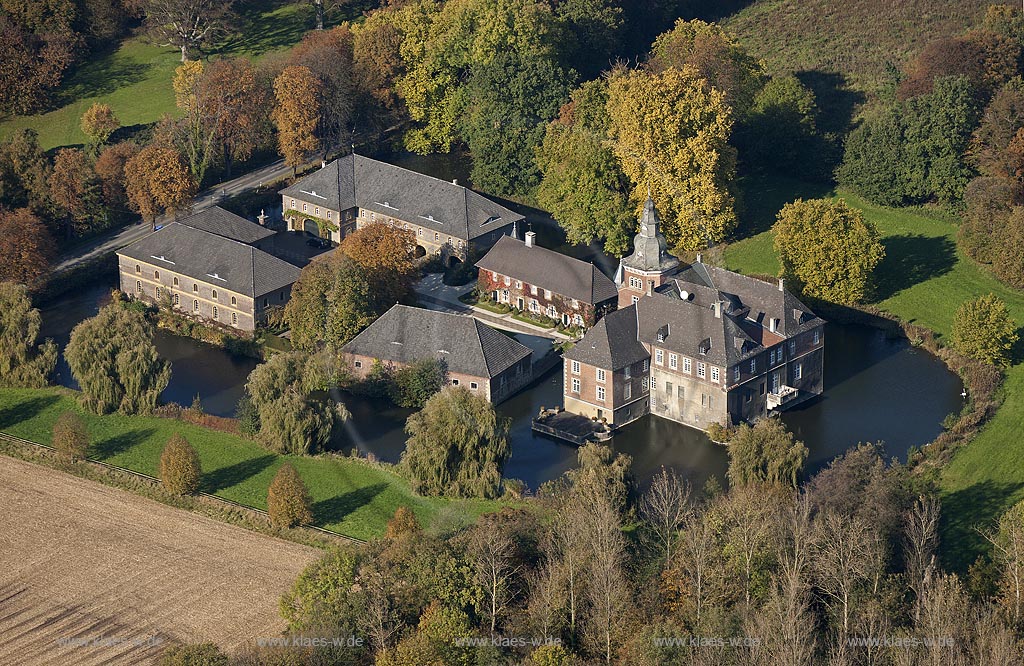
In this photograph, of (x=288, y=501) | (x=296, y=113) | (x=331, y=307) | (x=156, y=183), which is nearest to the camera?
(x=288, y=501)

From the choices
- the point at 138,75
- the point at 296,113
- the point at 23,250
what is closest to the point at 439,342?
the point at 23,250

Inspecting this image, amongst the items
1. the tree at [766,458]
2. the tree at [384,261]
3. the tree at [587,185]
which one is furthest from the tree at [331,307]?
the tree at [766,458]

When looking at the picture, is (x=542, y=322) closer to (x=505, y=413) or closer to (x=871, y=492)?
(x=505, y=413)

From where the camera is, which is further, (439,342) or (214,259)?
(214,259)

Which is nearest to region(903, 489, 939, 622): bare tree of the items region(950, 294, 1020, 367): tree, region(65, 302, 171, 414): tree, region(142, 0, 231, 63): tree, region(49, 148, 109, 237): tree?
region(950, 294, 1020, 367): tree

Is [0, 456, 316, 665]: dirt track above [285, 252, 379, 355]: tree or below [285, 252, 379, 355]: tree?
below

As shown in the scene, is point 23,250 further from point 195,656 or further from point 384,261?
point 195,656

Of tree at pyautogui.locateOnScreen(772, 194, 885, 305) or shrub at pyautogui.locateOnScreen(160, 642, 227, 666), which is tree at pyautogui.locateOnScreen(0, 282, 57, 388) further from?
tree at pyautogui.locateOnScreen(772, 194, 885, 305)
